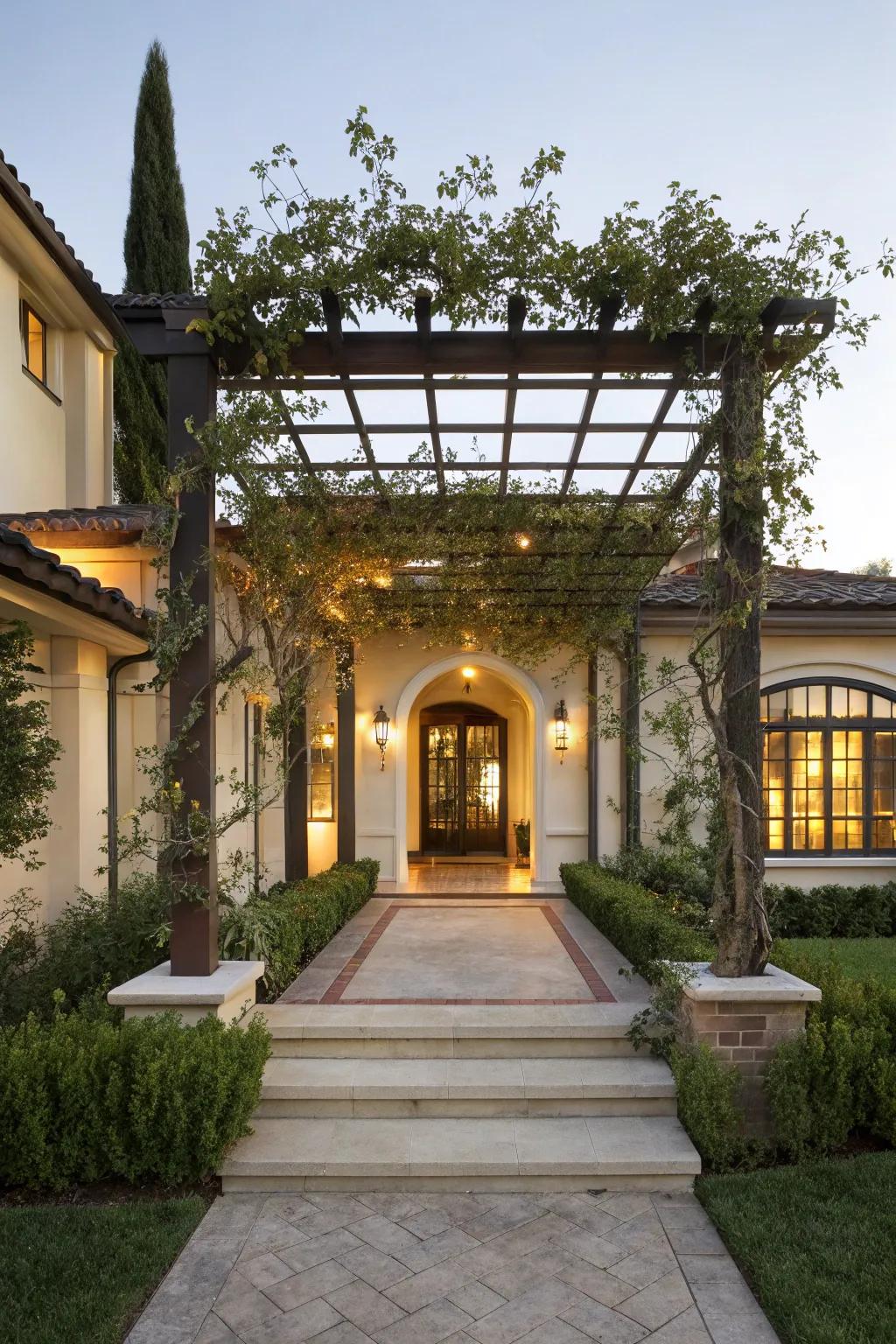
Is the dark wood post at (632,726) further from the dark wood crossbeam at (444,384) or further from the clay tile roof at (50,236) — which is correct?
the clay tile roof at (50,236)

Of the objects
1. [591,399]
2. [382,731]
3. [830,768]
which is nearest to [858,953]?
[830,768]

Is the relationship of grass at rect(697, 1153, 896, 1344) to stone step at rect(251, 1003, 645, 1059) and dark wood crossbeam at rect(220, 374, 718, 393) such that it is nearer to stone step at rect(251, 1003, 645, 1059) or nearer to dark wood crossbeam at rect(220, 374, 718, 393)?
stone step at rect(251, 1003, 645, 1059)

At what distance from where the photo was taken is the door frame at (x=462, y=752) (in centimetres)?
1540

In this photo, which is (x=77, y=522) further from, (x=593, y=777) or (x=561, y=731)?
(x=593, y=777)

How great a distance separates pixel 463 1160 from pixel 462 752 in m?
11.4

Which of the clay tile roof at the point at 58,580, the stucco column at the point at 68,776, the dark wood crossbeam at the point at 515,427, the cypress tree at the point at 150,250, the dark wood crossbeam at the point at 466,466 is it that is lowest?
the stucco column at the point at 68,776

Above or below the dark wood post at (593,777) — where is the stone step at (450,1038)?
below

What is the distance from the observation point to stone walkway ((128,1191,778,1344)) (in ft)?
9.93

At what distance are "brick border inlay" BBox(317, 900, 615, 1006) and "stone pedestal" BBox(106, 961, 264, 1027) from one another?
1.35m

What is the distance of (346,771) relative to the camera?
11102 millimetres

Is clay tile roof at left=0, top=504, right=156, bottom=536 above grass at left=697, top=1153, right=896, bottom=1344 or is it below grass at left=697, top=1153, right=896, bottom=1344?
above

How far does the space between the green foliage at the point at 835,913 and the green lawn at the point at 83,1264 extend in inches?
303

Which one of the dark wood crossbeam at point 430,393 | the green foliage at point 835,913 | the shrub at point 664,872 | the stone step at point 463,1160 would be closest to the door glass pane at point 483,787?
the shrub at point 664,872

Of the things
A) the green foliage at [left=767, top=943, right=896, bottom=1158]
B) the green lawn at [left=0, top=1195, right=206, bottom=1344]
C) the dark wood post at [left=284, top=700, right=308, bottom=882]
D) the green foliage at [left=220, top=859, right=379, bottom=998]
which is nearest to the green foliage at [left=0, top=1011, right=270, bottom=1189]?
the green lawn at [left=0, top=1195, right=206, bottom=1344]
